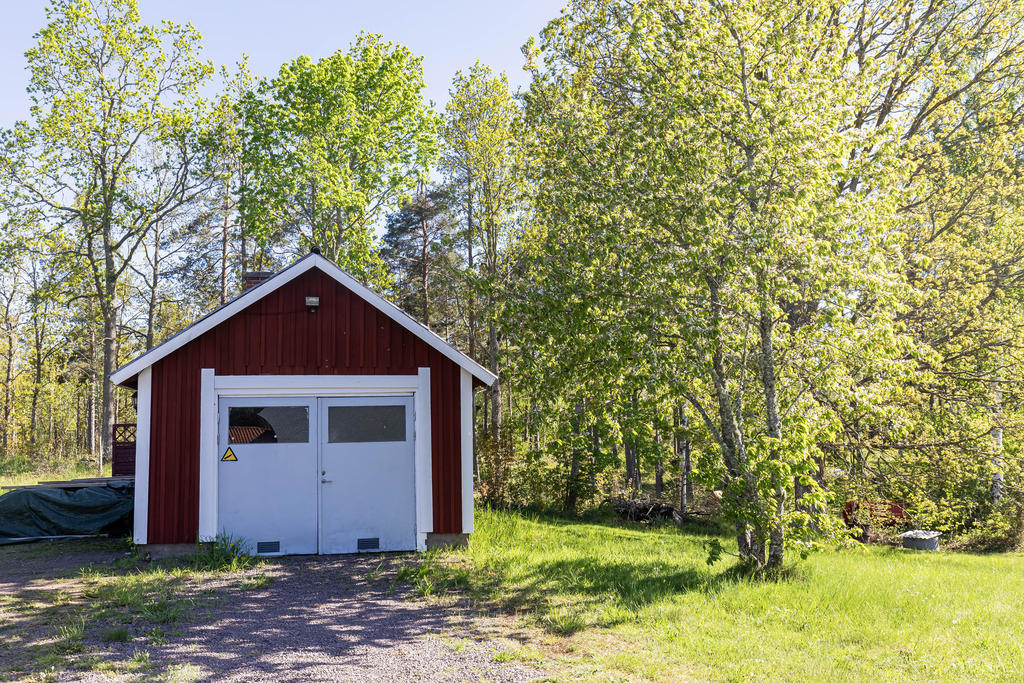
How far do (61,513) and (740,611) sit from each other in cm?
1073

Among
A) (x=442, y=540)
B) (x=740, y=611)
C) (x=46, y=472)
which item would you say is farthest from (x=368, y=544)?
(x=46, y=472)

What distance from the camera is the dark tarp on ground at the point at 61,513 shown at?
37.9ft

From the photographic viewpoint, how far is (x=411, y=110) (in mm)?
24953

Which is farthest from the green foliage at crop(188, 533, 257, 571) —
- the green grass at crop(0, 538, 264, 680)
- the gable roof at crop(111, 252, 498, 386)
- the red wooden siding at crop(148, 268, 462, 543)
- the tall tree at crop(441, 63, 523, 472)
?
the tall tree at crop(441, 63, 523, 472)

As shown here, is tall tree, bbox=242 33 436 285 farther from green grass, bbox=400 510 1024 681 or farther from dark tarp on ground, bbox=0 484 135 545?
green grass, bbox=400 510 1024 681

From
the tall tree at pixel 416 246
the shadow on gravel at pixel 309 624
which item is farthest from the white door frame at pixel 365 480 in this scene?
the tall tree at pixel 416 246

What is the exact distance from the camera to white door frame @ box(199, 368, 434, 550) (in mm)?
9750

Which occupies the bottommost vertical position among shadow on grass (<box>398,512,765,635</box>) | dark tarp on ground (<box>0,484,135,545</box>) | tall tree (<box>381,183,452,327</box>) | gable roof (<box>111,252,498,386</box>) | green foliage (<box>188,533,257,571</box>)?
shadow on grass (<box>398,512,765,635</box>)

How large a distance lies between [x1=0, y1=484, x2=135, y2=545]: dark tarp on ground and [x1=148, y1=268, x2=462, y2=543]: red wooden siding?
2.66m

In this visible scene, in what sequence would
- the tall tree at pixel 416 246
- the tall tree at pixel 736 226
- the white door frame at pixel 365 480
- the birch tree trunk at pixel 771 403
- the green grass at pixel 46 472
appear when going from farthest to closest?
1. the tall tree at pixel 416 246
2. the green grass at pixel 46 472
3. the white door frame at pixel 365 480
4. the birch tree trunk at pixel 771 403
5. the tall tree at pixel 736 226

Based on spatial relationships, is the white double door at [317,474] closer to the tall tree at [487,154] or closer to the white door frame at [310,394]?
the white door frame at [310,394]

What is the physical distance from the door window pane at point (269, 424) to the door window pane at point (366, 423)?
401 mm

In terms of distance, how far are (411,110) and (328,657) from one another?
71.8 feet

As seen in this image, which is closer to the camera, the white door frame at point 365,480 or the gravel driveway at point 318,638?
the gravel driveway at point 318,638
